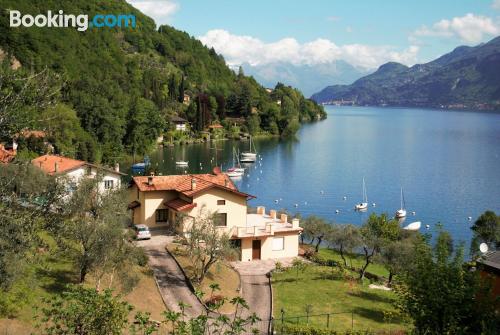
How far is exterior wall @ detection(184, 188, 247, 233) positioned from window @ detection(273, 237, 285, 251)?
241 centimetres

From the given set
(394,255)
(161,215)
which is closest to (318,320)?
(394,255)

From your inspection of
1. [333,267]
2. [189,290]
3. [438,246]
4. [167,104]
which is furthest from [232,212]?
[167,104]

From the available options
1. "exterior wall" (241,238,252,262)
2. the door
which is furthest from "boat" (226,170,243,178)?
"exterior wall" (241,238,252,262)

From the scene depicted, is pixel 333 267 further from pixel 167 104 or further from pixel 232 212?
pixel 167 104

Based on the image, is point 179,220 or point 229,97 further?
point 229,97

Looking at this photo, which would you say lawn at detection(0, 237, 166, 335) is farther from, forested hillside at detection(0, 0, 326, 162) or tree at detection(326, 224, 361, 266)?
forested hillside at detection(0, 0, 326, 162)

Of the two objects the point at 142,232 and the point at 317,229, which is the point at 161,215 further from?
the point at 317,229

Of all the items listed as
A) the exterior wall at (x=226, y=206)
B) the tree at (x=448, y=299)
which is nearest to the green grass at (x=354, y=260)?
the exterior wall at (x=226, y=206)

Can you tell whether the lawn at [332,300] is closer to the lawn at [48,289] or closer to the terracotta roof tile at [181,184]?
the lawn at [48,289]

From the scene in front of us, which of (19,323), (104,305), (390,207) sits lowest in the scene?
(390,207)

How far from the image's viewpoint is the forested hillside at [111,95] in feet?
290

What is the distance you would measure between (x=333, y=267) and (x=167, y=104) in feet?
395

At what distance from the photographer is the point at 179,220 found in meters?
35.3

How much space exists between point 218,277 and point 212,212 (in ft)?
22.1
